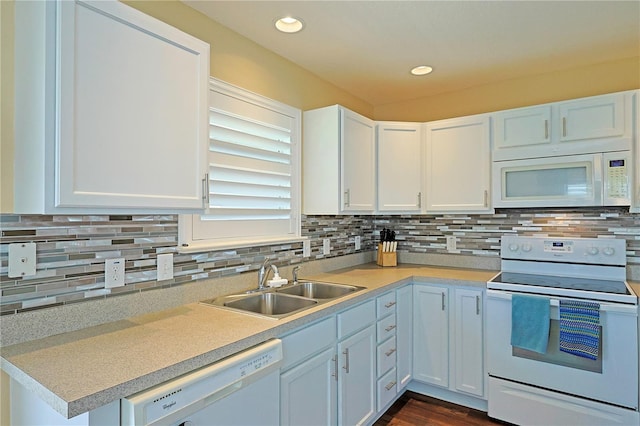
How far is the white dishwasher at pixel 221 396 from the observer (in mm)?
1052

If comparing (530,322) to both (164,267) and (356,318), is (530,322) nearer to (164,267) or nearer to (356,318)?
(356,318)

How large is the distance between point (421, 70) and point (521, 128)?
84 cm

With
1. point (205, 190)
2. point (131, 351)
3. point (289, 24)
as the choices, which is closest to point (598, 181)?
point (289, 24)

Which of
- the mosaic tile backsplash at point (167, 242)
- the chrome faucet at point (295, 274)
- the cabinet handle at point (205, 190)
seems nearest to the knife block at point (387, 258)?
the mosaic tile backsplash at point (167, 242)

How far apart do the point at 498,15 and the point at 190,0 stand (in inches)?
64.2

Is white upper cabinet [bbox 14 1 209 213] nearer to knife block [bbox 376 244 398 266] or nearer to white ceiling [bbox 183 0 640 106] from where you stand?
white ceiling [bbox 183 0 640 106]

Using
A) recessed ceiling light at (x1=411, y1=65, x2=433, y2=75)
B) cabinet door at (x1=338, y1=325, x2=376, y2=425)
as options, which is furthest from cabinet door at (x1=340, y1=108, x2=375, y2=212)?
cabinet door at (x1=338, y1=325, x2=376, y2=425)

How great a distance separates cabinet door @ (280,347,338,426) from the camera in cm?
160

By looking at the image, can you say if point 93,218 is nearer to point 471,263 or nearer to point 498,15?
point 498,15

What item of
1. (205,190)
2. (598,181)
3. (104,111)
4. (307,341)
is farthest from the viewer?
(598,181)

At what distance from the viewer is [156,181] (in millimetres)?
1402

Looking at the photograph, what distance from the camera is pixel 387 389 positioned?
244 cm

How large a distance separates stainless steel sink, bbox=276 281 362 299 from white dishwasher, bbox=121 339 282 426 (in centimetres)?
87

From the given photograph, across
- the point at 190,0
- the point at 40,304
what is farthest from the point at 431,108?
the point at 40,304
